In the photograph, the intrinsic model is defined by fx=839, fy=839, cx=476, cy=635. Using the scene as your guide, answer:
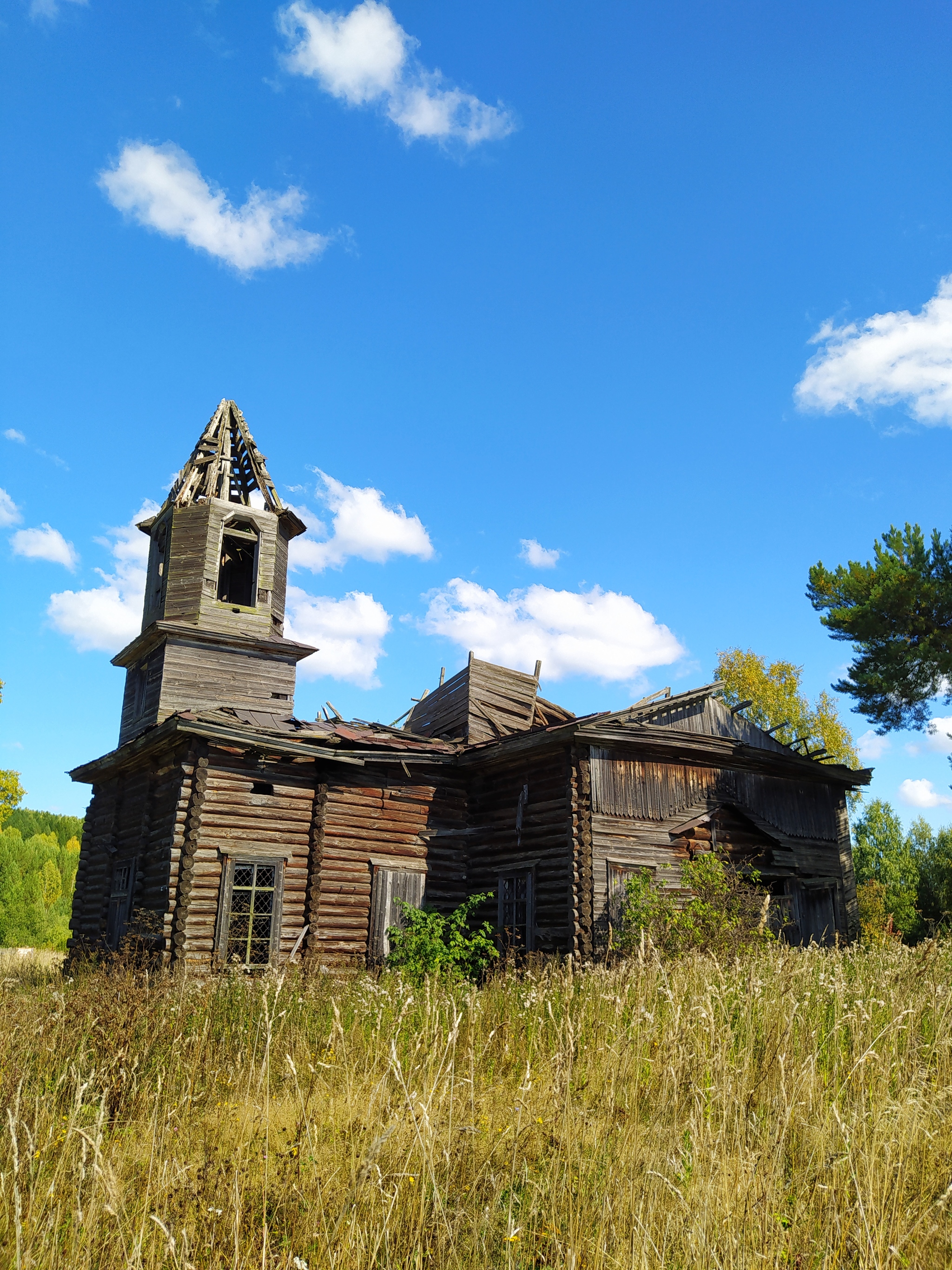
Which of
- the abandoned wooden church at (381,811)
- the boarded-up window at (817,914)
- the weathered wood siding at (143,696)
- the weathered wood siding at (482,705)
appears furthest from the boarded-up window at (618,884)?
the weathered wood siding at (143,696)

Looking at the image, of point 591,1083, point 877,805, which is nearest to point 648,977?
point 591,1083

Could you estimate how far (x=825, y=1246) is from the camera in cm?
282

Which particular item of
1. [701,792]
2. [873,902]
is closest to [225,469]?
[701,792]

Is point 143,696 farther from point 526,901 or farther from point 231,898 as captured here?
point 526,901

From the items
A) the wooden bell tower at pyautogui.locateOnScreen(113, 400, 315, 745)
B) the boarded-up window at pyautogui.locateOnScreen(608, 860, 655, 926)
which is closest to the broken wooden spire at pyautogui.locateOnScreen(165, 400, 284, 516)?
the wooden bell tower at pyautogui.locateOnScreen(113, 400, 315, 745)

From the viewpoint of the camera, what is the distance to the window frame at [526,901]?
1477 centimetres

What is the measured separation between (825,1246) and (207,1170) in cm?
225

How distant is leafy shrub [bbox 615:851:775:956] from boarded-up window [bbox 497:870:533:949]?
1.77 metres

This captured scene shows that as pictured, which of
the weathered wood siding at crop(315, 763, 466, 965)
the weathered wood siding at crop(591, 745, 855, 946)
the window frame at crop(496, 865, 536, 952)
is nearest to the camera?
the weathered wood siding at crop(591, 745, 855, 946)

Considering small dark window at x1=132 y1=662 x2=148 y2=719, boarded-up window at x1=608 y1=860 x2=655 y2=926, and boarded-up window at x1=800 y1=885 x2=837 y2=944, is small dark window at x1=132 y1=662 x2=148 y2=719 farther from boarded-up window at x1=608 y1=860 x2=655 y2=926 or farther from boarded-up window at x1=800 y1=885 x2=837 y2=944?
boarded-up window at x1=800 y1=885 x2=837 y2=944

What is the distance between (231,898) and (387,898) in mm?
2881

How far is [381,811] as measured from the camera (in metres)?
16.0

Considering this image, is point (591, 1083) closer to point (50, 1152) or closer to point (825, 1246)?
point (825, 1246)

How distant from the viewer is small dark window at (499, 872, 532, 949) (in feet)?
48.9
